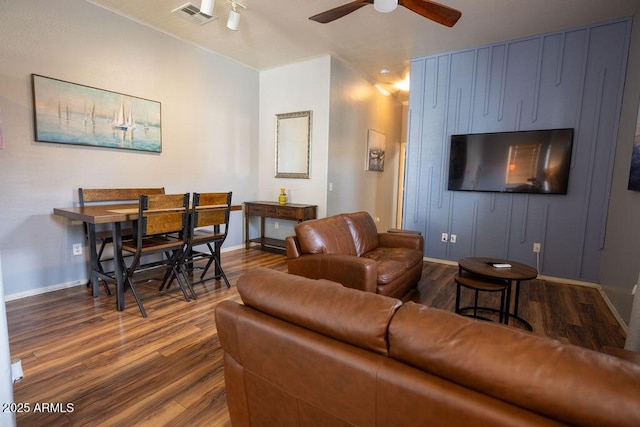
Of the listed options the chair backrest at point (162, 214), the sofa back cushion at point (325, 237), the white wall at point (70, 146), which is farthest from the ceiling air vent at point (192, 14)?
the sofa back cushion at point (325, 237)

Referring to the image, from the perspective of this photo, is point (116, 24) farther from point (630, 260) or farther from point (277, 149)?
point (630, 260)

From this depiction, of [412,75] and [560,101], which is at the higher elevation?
[412,75]

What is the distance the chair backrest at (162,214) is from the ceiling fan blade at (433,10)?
93.4 inches

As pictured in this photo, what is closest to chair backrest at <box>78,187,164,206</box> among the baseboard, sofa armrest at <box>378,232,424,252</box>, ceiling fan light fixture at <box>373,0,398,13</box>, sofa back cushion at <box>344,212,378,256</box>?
the baseboard

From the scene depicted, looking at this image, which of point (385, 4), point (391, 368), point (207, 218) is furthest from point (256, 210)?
point (391, 368)

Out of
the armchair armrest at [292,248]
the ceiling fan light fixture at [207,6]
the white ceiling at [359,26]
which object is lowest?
the armchair armrest at [292,248]

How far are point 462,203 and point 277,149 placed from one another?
2890 millimetres

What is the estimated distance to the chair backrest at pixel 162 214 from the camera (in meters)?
2.50

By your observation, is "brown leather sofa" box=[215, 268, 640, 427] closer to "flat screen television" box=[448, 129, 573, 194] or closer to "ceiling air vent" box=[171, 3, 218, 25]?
"ceiling air vent" box=[171, 3, 218, 25]

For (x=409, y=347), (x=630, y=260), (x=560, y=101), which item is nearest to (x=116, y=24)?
(x=409, y=347)

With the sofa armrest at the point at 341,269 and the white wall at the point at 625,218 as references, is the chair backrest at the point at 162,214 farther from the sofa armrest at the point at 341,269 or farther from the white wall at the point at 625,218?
the white wall at the point at 625,218

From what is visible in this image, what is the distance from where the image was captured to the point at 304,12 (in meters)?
3.23

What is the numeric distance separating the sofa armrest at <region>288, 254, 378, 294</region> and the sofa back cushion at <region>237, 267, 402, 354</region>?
123cm

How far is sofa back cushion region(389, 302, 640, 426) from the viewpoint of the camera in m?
0.62
